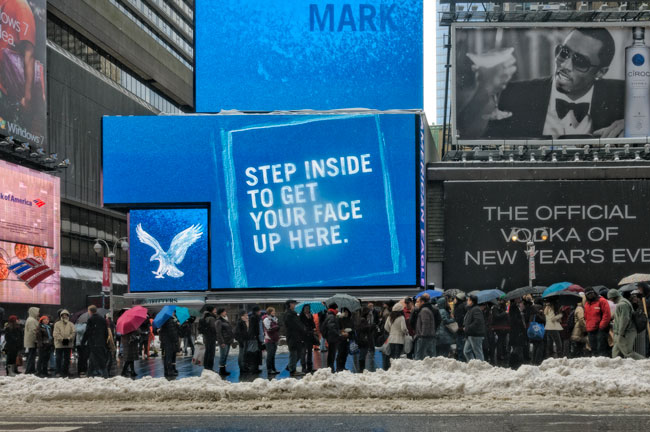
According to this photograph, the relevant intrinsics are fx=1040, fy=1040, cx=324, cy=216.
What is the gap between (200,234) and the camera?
38000mm

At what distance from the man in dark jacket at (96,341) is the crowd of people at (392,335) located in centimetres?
2

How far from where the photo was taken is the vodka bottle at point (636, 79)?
46000 millimetres

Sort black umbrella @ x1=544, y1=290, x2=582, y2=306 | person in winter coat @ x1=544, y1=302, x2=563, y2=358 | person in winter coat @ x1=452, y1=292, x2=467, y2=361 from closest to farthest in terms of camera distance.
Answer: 1. person in winter coat @ x1=452, y1=292, x2=467, y2=361
2. person in winter coat @ x1=544, y1=302, x2=563, y2=358
3. black umbrella @ x1=544, y1=290, x2=582, y2=306

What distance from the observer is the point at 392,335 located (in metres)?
21.0

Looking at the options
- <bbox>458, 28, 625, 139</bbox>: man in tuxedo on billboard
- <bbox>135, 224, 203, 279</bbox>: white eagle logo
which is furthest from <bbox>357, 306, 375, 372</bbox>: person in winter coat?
<bbox>458, 28, 625, 139</bbox>: man in tuxedo on billboard

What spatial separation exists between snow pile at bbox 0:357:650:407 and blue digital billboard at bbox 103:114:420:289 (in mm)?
21312

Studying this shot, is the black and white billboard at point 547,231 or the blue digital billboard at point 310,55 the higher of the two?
the blue digital billboard at point 310,55

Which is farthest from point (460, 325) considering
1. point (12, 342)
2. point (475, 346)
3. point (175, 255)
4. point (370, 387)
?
point (175, 255)

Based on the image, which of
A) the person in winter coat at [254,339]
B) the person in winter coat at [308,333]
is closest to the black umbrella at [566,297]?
the person in winter coat at [308,333]

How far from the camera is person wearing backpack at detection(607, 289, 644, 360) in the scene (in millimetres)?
18172

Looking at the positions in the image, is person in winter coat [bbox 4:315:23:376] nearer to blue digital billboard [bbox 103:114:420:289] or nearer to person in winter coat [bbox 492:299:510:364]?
person in winter coat [bbox 492:299:510:364]

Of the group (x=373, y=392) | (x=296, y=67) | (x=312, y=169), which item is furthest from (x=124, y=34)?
(x=373, y=392)

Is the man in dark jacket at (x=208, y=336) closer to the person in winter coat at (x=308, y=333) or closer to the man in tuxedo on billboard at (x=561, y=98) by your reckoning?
the person in winter coat at (x=308, y=333)

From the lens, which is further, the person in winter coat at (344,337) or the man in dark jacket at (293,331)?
the man in dark jacket at (293,331)
